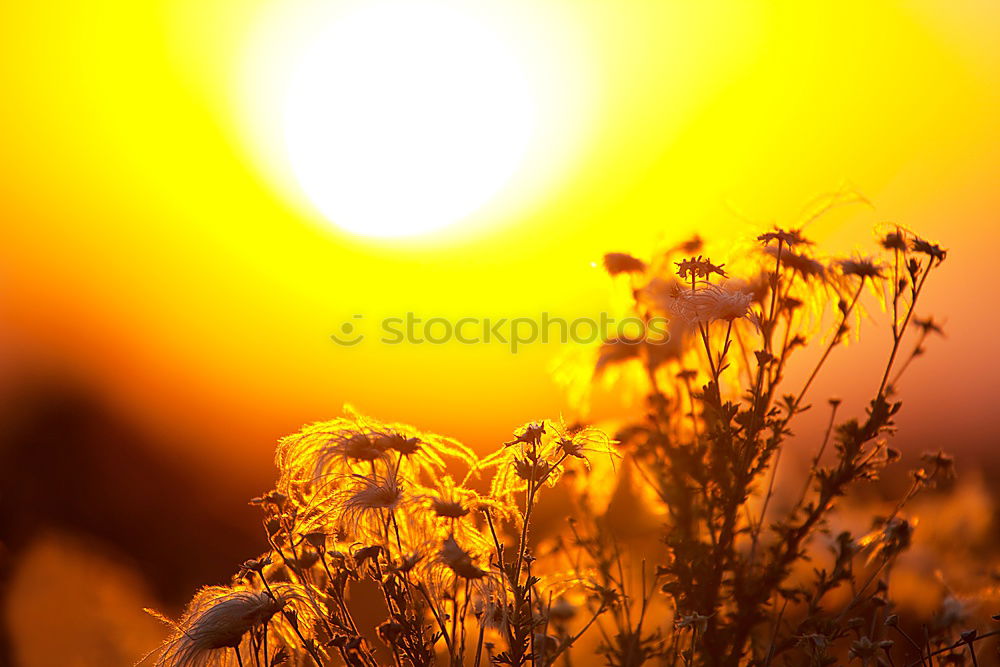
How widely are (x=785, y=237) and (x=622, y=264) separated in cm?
166

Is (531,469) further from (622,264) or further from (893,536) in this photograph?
(622,264)

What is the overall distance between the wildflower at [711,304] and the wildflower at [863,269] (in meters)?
1.10

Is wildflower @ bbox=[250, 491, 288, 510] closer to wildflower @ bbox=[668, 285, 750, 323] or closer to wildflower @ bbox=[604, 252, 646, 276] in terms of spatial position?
wildflower @ bbox=[668, 285, 750, 323]

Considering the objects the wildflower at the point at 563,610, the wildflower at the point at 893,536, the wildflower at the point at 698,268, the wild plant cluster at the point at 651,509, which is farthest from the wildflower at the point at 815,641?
the wildflower at the point at 698,268

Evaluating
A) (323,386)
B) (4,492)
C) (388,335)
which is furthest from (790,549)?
(323,386)

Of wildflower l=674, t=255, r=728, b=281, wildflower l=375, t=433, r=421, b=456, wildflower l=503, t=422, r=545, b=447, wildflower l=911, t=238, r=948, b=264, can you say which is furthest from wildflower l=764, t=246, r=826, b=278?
wildflower l=375, t=433, r=421, b=456

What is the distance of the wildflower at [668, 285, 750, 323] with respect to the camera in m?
5.49

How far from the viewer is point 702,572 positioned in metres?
5.52

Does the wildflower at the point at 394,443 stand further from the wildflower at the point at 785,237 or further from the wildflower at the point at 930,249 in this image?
the wildflower at the point at 930,249

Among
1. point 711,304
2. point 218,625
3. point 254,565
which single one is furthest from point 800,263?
point 218,625

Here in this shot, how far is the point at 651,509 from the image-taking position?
7.63 m

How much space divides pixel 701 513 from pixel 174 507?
609 inches

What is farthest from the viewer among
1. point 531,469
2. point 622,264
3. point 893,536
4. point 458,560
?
point 622,264

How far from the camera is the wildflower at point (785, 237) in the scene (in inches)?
238
